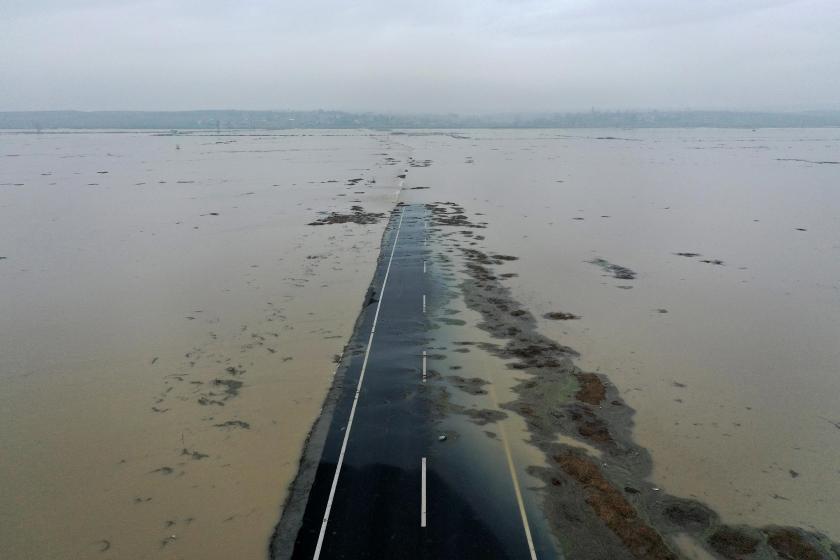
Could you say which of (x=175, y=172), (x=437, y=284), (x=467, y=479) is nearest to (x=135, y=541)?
(x=467, y=479)

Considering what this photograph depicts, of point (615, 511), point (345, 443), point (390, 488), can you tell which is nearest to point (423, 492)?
point (390, 488)

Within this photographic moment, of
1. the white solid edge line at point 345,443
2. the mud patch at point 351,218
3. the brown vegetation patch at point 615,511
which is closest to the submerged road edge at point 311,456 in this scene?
the white solid edge line at point 345,443

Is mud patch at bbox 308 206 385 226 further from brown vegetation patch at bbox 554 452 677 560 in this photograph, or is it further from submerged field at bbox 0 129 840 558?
brown vegetation patch at bbox 554 452 677 560

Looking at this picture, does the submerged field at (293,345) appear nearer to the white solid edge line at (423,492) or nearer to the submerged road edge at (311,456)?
the submerged road edge at (311,456)

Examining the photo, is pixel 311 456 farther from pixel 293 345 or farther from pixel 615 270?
pixel 615 270

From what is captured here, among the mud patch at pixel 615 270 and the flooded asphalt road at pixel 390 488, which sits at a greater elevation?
the mud patch at pixel 615 270

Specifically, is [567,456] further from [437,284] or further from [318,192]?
[318,192]

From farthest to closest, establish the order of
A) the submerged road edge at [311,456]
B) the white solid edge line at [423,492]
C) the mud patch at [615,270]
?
the mud patch at [615,270] → the white solid edge line at [423,492] → the submerged road edge at [311,456]
